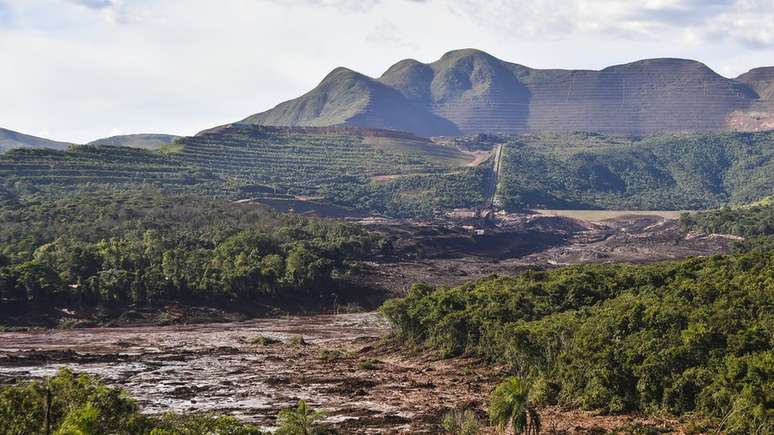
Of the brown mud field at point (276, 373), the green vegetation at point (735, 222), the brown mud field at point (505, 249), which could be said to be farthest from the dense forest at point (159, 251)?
the green vegetation at point (735, 222)

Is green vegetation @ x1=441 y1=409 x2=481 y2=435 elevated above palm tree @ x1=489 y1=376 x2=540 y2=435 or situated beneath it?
situated beneath

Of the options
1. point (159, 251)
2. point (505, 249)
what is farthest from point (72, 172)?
point (505, 249)

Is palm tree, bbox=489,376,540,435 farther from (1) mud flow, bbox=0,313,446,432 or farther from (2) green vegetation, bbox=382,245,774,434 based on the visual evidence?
(2) green vegetation, bbox=382,245,774,434

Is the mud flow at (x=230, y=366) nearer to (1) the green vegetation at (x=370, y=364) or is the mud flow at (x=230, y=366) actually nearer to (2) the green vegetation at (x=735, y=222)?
(1) the green vegetation at (x=370, y=364)

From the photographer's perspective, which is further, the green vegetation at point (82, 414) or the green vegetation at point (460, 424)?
the green vegetation at point (460, 424)

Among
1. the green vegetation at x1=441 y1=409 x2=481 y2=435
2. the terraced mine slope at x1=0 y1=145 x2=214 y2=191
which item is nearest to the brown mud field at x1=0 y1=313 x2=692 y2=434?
the green vegetation at x1=441 y1=409 x2=481 y2=435
